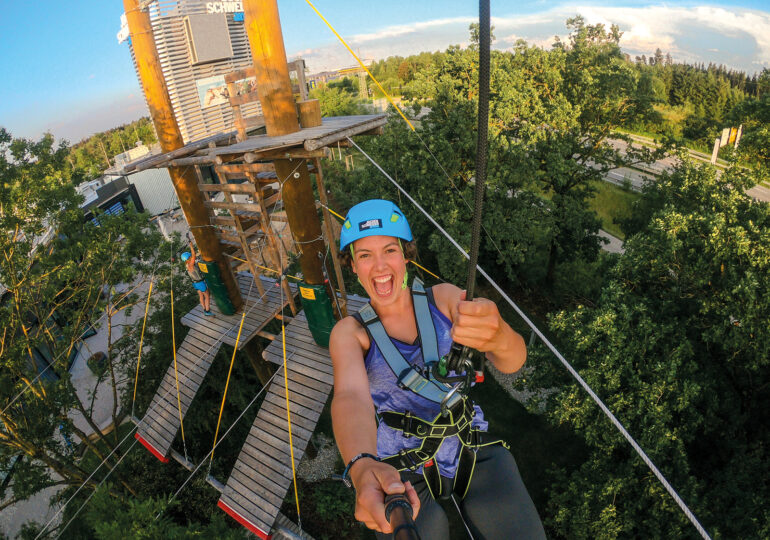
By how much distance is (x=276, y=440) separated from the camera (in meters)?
8.15

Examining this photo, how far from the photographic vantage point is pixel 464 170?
47.8 feet

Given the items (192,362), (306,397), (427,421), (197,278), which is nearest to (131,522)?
(306,397)

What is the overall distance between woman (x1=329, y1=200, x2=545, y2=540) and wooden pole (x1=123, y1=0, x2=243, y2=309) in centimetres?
723

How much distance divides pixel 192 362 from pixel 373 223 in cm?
909

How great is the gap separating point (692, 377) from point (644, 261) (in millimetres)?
2649

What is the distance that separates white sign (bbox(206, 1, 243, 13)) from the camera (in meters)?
31.7

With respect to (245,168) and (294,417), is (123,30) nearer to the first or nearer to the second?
(245,168)

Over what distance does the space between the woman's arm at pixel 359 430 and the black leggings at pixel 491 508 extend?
791 mm

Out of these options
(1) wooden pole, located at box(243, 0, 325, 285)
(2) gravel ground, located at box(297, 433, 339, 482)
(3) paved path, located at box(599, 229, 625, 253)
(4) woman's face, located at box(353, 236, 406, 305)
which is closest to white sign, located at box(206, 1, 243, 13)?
(1) wooden pole, located at box(243, 0, 325, 285)

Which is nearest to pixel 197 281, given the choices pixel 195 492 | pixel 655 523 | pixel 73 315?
pixel 73 315

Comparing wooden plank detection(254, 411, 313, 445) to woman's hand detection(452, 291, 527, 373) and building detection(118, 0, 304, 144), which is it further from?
building detection(118, 0, 304, 144)

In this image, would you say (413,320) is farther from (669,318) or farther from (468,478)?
(669,318)

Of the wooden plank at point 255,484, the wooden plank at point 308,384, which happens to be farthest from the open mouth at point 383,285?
the wooden plank at point 255,484

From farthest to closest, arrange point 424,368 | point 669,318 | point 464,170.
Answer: point 464,170, point 669,318, point 424,368
